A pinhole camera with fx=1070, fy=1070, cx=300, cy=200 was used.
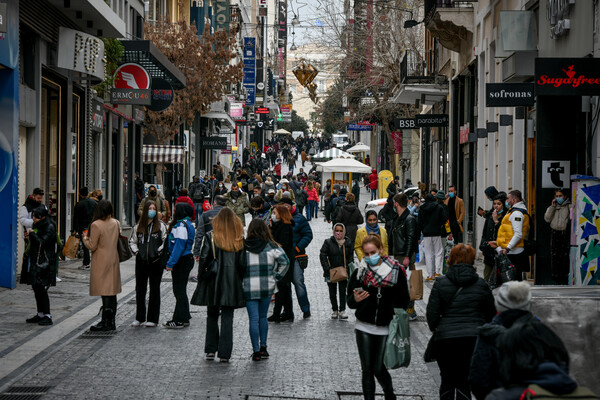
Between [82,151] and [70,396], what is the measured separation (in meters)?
17.4

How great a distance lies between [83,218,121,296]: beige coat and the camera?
13508 mm

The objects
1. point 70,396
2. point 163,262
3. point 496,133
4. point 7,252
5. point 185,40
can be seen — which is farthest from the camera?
point 185,40

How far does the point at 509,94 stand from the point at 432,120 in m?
14.6

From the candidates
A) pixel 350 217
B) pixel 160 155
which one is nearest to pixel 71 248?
pixel 350 217

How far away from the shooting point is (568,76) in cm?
1432

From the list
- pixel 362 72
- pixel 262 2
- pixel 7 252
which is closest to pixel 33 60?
pixel 7 252

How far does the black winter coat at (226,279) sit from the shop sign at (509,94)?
778 centimetres

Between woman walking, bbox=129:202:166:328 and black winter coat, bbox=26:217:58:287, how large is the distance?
1.04m

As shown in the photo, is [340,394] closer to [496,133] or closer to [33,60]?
[33,60]

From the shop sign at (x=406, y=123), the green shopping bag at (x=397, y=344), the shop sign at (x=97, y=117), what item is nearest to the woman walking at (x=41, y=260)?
the green shopping bag at (x=397, y=344)

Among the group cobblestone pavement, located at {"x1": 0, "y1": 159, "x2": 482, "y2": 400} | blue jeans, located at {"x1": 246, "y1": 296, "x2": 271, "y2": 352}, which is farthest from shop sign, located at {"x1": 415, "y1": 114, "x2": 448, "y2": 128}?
blue jeans, located at {"x1": 246, "y1": 296, "x2": 271, "y2": 352}

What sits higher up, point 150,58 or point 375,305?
point 150,58

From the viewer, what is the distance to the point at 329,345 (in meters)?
12.9

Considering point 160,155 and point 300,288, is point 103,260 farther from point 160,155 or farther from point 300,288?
point 160,155
